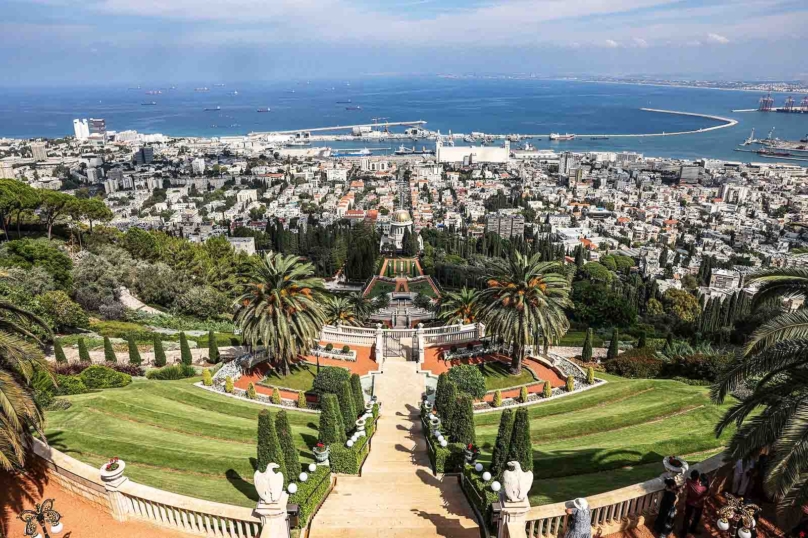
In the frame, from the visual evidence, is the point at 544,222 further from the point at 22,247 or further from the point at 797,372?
the point at 797,372

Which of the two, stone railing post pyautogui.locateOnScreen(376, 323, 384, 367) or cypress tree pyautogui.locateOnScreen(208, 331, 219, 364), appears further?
stone railing post pyautogui.locateOnScreen(376, 323, 384, 367)

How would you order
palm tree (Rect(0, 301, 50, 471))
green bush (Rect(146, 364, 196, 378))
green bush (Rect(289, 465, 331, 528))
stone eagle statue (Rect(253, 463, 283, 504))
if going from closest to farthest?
1. stone eagle statue (Rect(253, 463, 283, 504))
2. palm tree (Rect(0, 301, 50, 471))
3. green bush (Rect(289, 465, 331, 528))
4. green bush (Rect(146, 364, 196, 378))

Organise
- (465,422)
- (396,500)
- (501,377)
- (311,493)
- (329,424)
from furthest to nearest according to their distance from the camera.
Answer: (501,377) < (465,422) < (329,424) < (396,500) < (311,493)

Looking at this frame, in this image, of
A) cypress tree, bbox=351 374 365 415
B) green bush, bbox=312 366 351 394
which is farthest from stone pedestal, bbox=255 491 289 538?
green bush, bbox=312 366 351 394

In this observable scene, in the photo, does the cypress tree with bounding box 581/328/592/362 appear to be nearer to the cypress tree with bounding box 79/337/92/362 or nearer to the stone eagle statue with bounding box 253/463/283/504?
the stone eagle statue with bounding box 253/463/283/504

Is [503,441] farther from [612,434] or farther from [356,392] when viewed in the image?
[356,392]

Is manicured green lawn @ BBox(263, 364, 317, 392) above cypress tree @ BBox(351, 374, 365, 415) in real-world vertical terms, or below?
below

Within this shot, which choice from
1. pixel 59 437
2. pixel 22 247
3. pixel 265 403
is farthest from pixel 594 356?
pixel 22 247

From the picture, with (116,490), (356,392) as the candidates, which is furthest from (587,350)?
(116,490)
